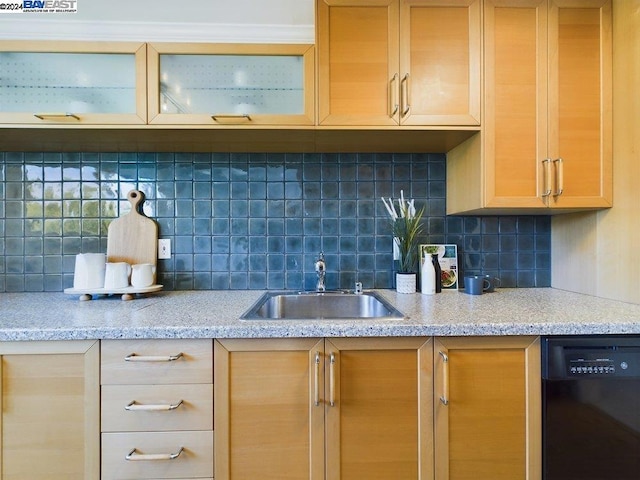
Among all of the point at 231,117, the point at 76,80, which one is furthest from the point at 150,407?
the point at 76,80

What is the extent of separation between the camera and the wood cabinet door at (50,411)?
1063 millimetres

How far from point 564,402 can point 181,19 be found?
2.19 m

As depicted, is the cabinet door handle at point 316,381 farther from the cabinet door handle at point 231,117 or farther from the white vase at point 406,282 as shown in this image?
the cabinet door handle at point 231,117

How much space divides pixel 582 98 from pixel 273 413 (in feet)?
5.76

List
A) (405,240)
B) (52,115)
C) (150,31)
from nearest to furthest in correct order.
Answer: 1. (52,115)
2. (150,31)
3. (405,240)

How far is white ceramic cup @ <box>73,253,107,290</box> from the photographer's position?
5.05 feet

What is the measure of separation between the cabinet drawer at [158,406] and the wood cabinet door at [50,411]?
5 cm

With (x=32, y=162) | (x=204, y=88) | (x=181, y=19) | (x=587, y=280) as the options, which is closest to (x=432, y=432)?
(x=587, y=280)

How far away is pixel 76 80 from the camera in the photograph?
1.43m

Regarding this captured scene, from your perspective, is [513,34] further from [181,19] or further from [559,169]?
[181,19]

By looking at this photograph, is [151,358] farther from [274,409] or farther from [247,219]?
[247,219]

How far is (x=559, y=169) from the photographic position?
139 centimetres

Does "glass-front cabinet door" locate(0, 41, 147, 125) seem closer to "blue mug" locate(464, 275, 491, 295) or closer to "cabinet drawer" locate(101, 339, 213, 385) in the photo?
"cabinet drawer" locate(101, 339, 213, 385)

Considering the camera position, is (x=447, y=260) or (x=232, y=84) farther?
(x=447, y=260)
